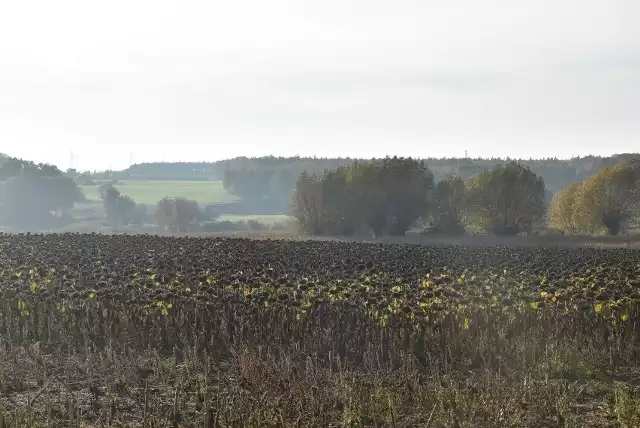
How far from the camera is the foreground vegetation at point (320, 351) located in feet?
36.7

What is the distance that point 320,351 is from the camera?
15.2 metres

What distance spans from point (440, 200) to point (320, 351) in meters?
67.5

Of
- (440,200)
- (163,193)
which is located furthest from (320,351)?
(163,193)

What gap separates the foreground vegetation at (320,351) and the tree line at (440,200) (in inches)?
2174

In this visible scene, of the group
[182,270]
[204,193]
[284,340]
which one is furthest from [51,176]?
[284,340]

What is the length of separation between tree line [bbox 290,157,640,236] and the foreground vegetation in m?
55.2

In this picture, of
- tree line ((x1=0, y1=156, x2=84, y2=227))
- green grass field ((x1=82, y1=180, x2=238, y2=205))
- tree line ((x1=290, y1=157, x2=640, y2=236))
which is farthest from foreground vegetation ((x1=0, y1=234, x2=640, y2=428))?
green grass field ((x1=82, y1=180, x2=238, y2=205))

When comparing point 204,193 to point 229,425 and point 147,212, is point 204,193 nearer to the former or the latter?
point 147,212

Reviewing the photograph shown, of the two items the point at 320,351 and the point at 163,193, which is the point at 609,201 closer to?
the point at 320,351

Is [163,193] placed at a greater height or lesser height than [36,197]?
greater

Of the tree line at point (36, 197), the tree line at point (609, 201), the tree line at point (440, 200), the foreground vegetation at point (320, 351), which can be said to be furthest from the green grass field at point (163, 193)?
the foreground vegetation at point (320, 351)

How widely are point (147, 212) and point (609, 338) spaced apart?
145 metres

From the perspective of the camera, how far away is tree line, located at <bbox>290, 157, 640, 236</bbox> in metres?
79.4

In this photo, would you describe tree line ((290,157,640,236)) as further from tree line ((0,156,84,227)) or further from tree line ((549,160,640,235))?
tree line ((0,156,84,227))
